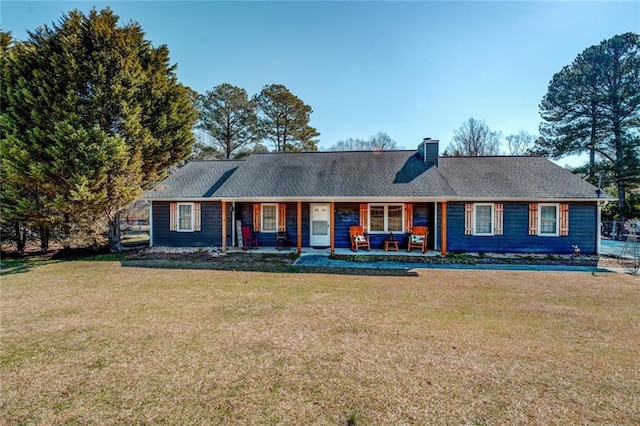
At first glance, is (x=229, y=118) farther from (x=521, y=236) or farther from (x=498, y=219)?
(x=521, y=236)

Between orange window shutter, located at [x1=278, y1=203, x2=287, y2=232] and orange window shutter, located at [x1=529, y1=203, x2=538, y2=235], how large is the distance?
32.2ft

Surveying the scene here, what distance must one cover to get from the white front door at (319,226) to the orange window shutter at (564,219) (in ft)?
29.9

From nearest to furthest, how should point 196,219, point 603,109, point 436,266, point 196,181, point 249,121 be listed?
point 436,266 → point 196,219 → point 196,181 → point 603,109 → point 249,121

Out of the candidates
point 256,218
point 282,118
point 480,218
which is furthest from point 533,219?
point 282,118

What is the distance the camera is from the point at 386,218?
12.5m

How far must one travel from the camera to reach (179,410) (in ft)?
9.00

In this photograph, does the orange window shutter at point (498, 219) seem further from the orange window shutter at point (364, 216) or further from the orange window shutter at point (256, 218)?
the orange window shutter at point (256, 218)

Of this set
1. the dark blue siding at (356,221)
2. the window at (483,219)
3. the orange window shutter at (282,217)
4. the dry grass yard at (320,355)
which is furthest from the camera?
the orange window shutter at (282,217)

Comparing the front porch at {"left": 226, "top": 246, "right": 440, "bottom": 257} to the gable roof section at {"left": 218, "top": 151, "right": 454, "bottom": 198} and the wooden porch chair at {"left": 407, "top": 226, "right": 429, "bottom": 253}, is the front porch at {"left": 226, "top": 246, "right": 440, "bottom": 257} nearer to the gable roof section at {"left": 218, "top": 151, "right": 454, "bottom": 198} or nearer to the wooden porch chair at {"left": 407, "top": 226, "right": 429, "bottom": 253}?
the wooden porch chair at {"left": 407, "top": 226, "right": 429, "bottom": 253}

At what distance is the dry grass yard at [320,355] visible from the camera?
2.74 metres

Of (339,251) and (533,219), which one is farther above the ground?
(533,219)

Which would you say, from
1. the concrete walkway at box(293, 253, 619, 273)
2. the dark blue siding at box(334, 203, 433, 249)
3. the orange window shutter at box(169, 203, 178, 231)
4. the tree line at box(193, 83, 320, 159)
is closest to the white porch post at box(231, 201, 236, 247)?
the orange window shutter at box(169, 203, 178, 231)

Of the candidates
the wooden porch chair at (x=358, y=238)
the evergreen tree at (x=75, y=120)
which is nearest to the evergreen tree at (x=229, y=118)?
the evergreen tree at (x=75, y=120)

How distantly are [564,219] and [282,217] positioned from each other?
1119 centimetres
